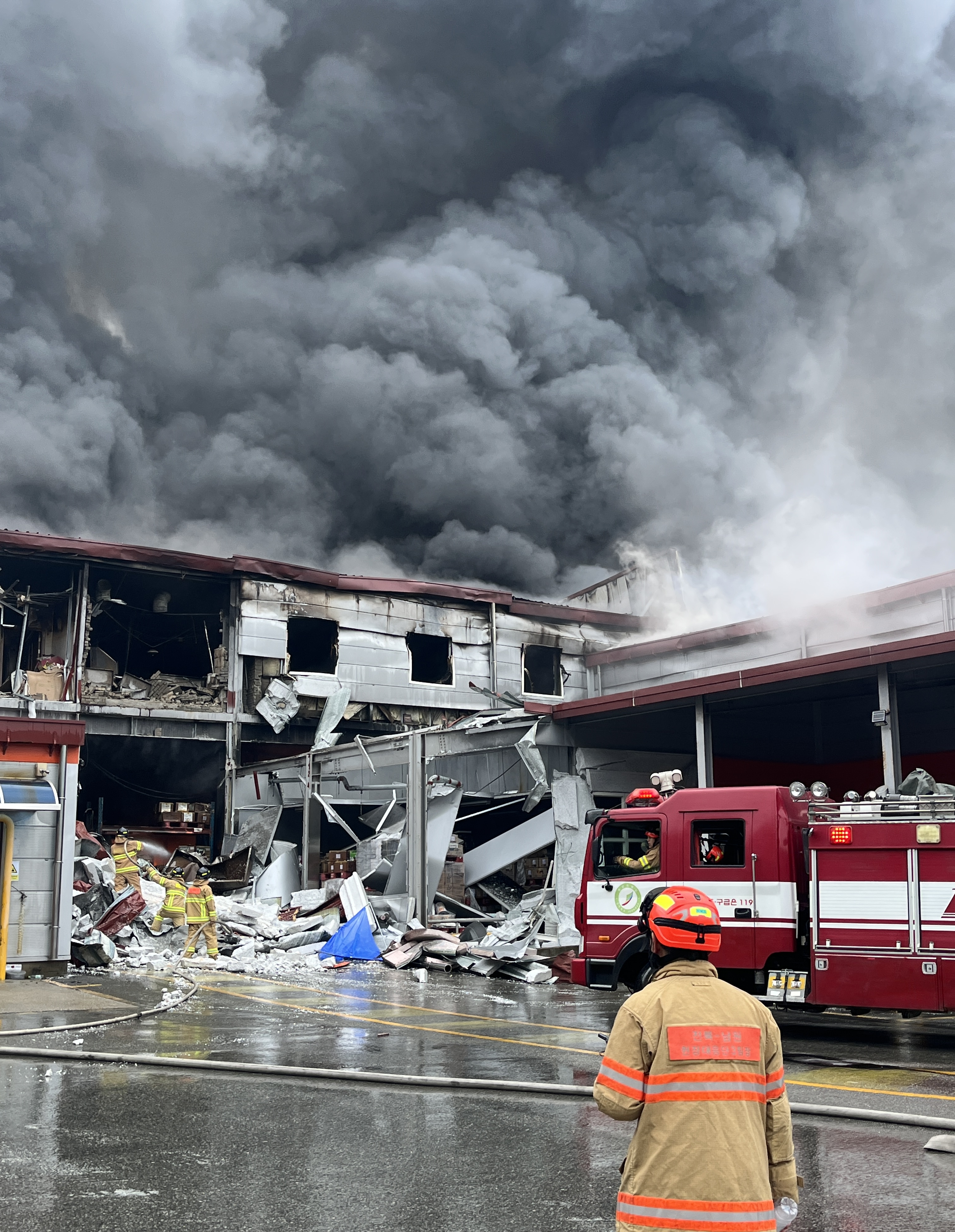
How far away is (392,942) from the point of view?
18.9 meters

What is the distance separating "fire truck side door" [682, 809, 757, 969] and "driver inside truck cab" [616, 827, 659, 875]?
1.15ft

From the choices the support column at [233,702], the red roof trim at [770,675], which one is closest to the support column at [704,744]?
the red roof trim at [770,675]

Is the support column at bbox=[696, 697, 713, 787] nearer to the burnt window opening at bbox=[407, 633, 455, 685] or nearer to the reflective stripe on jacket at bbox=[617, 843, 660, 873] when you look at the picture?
the reflective stripe on jacket at bbox=[617, 843, 660, 873]

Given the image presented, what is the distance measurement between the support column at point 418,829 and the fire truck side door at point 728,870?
9222 mm

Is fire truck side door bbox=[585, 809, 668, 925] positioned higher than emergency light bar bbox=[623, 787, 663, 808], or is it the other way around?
emergency light bar bbox=[623, 787, 663, 808]

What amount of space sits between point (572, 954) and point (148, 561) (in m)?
16.9

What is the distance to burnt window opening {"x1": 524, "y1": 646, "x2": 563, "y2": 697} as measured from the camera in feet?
113

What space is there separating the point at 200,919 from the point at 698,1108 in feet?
50.9

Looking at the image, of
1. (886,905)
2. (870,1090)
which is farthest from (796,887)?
(870,1090)

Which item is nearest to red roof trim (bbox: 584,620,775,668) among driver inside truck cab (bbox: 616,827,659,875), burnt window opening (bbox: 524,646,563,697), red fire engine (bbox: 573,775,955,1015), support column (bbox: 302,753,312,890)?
burnt window opening (bbox: 524,646,563,697)

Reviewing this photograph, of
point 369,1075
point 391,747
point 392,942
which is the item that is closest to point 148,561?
point 391,747

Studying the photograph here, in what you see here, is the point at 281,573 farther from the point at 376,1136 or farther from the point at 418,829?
the point at 376,1136

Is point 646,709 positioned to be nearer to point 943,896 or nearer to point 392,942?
point 392,942

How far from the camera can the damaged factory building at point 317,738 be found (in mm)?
20188
